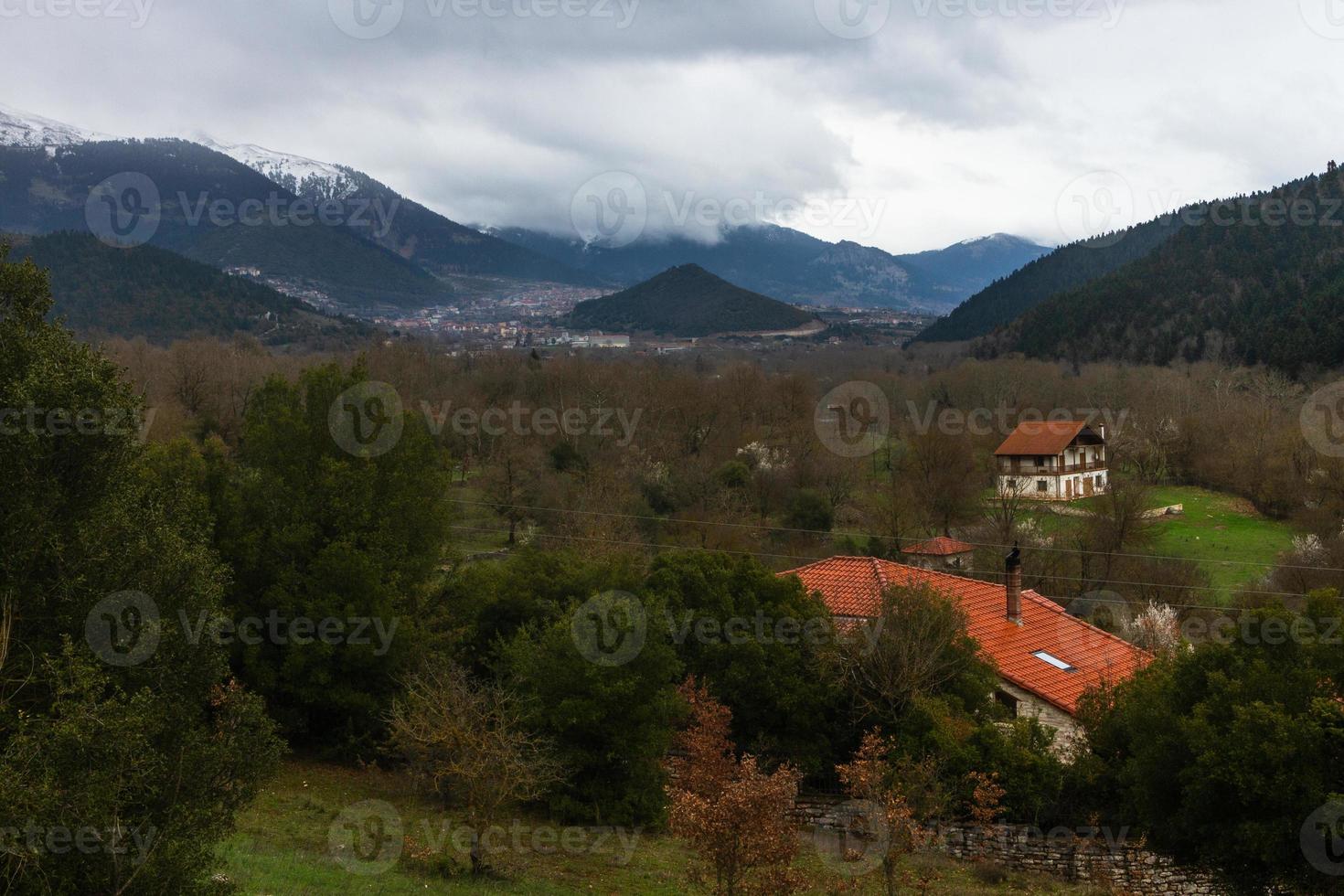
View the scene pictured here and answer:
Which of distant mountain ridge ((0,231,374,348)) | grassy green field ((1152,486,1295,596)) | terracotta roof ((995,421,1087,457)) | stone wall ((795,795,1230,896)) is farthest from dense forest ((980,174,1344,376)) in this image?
distant mountain ridge ((0,231,374,348))

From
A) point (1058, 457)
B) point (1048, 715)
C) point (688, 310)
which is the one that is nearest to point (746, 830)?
point (1048, 715)

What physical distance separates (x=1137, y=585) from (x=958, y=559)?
6.62 m

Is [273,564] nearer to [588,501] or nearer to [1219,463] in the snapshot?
[588,501]

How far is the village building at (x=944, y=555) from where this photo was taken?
3828 cm

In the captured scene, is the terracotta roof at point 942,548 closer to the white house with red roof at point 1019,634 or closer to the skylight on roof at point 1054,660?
the white house with red roof at point 1019,634

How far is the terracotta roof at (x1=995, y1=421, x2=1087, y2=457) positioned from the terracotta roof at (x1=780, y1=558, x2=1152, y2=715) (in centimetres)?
3313

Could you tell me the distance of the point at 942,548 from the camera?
38531mm

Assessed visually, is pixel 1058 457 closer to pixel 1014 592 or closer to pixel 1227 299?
pixel 1014 592

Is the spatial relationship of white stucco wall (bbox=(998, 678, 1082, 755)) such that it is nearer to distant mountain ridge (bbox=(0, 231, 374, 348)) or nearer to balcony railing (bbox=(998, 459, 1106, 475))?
balcony railing (bbox=(998, 459, 1106, 475))

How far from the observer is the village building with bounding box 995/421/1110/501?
60.0 m

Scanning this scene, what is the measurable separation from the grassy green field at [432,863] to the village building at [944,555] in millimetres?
20387

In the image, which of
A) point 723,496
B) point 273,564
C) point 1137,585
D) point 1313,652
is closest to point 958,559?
point 1137,585

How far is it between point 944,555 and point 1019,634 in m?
12.0

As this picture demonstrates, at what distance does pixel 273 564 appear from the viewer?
79.4ft
